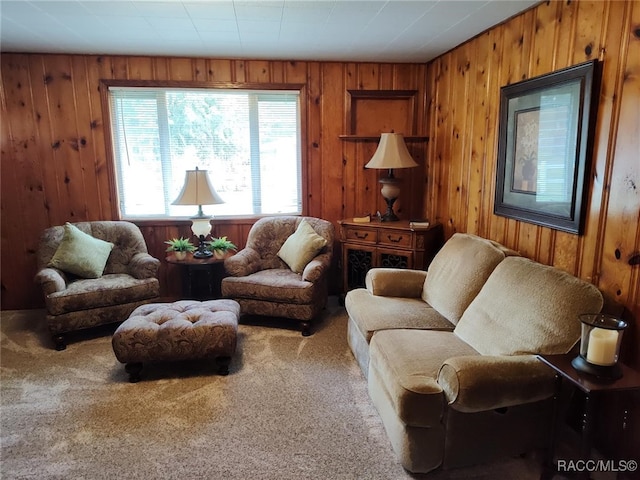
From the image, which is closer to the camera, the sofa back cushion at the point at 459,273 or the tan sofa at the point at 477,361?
the tan sofa at the point at 477,361

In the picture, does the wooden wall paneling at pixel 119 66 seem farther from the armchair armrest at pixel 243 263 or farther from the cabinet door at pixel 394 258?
the cabinet door at pixel 394 258

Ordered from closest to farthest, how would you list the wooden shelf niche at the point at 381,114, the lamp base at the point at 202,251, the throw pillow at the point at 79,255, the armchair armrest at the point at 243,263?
the throw pillow at the point at 79,255 < the armchair armrest at the point at 243,263 < the lamp base at the point at 202,251 < the wooden shelf niche at the point at 381,114

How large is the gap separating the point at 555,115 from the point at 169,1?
7.60 ft

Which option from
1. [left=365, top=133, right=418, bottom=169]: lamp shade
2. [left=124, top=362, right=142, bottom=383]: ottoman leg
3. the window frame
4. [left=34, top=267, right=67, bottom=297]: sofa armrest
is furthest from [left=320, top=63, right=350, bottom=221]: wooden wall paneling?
[left=34, top=267, right=67, bottom=297]: sofa armrest

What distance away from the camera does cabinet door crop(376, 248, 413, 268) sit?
3601 millimetres

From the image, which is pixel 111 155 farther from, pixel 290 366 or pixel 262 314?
pixel 290 366

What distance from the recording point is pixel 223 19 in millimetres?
2811

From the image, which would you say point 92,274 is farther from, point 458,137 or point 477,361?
point 458,137

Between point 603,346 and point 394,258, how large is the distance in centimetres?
217

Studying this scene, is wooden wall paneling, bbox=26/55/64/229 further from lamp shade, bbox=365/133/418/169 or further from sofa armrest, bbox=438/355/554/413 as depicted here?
sofa armrest, bbox=438/355/554/413

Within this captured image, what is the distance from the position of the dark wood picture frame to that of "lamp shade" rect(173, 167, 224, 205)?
232cm

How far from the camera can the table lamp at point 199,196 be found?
143 inches

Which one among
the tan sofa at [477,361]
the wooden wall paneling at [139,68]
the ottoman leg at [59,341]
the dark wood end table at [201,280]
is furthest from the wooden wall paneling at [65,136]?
the tan sofa at [477,361]

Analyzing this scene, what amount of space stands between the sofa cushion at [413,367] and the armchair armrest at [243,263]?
5.14 feet
